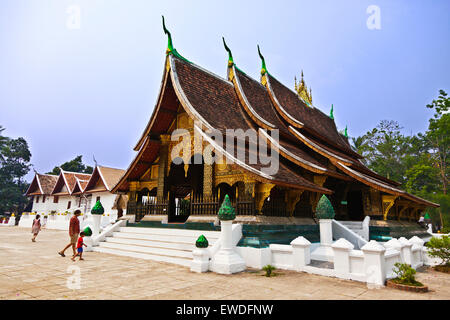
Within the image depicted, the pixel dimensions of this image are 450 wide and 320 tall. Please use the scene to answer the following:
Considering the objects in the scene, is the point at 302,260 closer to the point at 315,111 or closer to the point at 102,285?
the point at 102,285

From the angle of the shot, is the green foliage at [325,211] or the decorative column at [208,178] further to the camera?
the decorative column at [208,178]

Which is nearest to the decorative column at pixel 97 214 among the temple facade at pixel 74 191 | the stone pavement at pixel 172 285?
the stone pavement at pixel 172 285

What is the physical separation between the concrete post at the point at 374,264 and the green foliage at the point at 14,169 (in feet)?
182

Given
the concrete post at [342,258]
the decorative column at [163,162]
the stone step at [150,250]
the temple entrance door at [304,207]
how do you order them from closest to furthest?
the concrete post at [342,258]
the stone step at [150,250]
the temple entrance door at [304,207]
the decorative column at [163,162]

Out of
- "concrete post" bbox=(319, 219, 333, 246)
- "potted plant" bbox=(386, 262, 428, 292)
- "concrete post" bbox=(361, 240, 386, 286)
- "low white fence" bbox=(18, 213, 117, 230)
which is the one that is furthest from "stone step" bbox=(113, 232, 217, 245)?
"low white fence" bbox=(18, 213, 117, 230)

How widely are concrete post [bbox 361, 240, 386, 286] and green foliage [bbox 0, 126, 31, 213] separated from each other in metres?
55.6

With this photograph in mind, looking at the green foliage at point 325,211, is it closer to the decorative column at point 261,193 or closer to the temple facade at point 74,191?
the decorative column at point 261,193

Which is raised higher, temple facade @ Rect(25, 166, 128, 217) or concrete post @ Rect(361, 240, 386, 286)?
temple facade @ Rect(25, 166, 128, 217)

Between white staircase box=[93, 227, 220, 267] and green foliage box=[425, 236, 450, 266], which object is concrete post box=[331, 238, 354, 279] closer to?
white staircase box=[93, 227, 220, 267]

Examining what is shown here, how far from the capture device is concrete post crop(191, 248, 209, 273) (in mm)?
5965

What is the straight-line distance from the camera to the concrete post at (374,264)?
502cm

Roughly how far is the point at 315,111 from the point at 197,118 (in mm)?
11700

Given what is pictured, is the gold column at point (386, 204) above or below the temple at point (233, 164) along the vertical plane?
below
